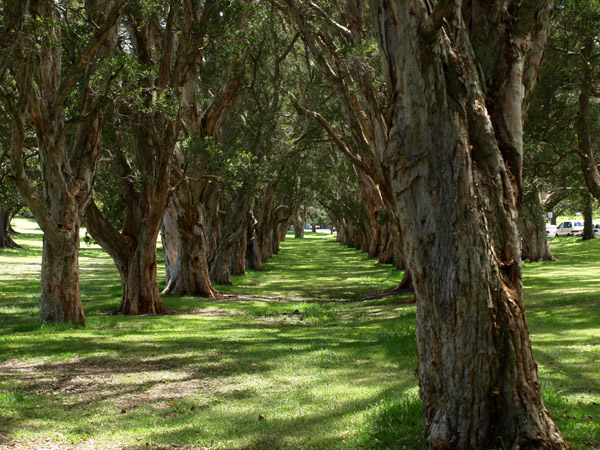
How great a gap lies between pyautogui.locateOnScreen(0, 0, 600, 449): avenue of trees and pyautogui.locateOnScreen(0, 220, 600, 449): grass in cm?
100

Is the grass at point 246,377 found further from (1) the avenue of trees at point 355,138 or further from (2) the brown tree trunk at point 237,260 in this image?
(2) the brown tree trunk at point 237,260

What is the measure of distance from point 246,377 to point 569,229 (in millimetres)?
64357

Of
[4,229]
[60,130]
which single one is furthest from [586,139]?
[4,229]

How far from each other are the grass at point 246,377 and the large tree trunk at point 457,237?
58 centimetres

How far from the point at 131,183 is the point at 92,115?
4.45m

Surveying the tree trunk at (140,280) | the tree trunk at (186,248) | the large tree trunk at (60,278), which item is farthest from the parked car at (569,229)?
the large tree trunk at (60,278)

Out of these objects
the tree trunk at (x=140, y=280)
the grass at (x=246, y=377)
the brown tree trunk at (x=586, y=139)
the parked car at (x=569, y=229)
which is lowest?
the grass at (x=246, y=377)

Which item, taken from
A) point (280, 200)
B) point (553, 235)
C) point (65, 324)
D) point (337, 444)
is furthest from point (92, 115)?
point (553, 235)

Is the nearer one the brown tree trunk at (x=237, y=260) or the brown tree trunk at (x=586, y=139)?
the brown tree trunk at (x=586, y=139)

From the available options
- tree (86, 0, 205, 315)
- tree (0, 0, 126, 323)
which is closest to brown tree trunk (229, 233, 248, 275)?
tree (86, 0, 205, 315)

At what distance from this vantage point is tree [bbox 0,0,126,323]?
11094 mm

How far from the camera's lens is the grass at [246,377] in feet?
18.7

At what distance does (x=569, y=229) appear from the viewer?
65625 millimetres

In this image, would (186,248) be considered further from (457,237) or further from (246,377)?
(457,237)
